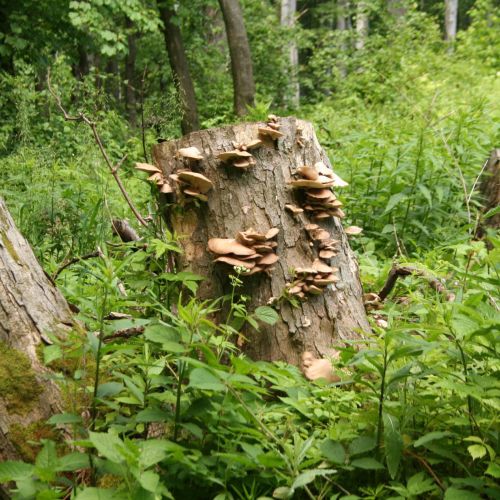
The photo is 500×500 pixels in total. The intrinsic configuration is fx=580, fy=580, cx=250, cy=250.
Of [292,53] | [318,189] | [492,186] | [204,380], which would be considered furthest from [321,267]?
[292,53]

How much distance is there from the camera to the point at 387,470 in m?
1.89

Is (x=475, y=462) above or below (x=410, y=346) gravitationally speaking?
below

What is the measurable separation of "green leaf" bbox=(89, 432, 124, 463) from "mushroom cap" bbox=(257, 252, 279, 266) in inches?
48.5

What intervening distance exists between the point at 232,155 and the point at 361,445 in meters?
1.47

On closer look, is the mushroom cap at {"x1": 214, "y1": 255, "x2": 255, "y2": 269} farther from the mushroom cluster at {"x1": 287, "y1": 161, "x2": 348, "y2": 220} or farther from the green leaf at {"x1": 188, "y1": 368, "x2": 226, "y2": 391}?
the green leaf at {"x1": 188, "y1": 368, "x2": 226, "y2": 391}

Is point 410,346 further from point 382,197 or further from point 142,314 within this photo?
point 382,197

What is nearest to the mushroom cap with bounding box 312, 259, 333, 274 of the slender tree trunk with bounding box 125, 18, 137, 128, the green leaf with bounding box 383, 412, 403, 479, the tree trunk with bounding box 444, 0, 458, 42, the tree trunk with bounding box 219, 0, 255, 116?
the green leaf with bounding box 383, 412, 403, 479

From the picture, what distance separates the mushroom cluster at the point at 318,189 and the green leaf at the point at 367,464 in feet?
4.34

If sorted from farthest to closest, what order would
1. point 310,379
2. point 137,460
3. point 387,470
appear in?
point 310,379
point 387,470
point 137,460

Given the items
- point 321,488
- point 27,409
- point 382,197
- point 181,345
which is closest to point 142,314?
point 27,409

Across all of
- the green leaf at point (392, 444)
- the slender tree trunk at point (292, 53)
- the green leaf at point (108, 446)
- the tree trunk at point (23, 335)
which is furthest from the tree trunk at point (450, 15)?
the green leaf at point (108, 446)

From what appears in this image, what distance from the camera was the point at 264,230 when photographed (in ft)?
9.16

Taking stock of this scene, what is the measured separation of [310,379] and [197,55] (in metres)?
15.1

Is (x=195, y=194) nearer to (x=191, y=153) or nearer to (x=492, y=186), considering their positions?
(x=191, y=153)
